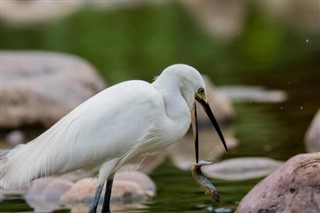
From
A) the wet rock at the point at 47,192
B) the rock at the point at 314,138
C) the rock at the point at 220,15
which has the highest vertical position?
the rock at the point at 220,15

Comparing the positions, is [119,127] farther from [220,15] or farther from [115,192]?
[220,15]

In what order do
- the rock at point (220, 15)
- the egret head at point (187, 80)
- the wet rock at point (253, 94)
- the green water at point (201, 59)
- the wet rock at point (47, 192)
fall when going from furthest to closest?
the rock at point (220, 15) < the wet rock at point (253, 94) < the green water at point (201, 59) < the wet rock at point (47, 192) < the egret head at point (187, 80)

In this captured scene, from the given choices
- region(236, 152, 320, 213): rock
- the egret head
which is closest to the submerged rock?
region(236, 152, 320, 213): rock

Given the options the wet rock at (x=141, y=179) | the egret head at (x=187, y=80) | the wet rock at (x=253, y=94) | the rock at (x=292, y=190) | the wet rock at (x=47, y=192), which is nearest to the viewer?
the egret head at (x=187, y=80)

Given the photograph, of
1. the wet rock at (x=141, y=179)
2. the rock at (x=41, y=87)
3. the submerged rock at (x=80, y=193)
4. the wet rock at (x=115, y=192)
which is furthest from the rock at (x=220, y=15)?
the wet rock at (x=115, y=192)

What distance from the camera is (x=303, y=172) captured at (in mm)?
7746

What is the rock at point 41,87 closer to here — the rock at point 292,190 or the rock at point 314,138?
the rock at point 314,138

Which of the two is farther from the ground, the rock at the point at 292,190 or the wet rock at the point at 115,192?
the rock at the point at 292,190

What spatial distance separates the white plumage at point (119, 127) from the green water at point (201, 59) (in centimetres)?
145

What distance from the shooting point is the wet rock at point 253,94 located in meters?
15.0

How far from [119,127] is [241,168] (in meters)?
3.12

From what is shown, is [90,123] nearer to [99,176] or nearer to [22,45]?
[99,176]

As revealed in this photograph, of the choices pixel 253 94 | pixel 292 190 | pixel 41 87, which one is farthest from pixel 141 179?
pixel 253 94

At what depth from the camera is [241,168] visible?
10.2 metres
